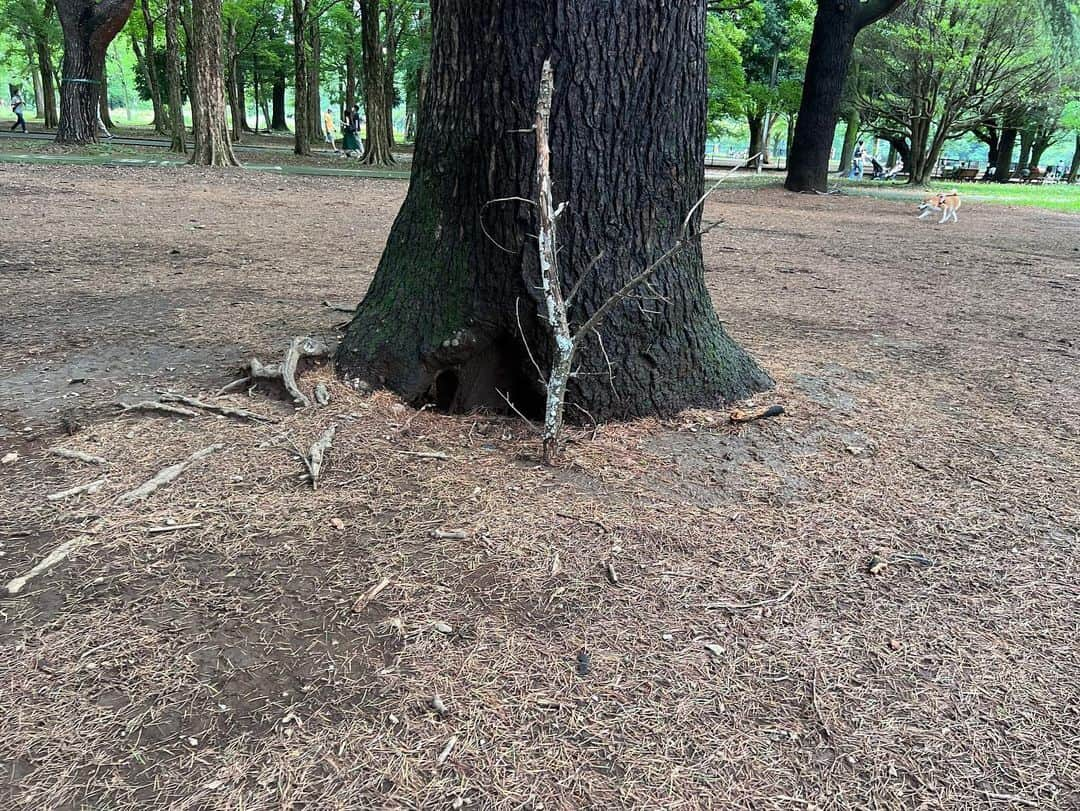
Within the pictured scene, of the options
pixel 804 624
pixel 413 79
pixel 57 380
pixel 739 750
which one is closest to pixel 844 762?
pixel 739 750

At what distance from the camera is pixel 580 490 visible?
9.10 feet

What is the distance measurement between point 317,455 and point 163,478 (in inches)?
21.8

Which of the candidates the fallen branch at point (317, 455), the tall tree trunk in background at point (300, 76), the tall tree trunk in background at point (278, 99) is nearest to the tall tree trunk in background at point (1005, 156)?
the tall tree trunk in background at point (300, 76)

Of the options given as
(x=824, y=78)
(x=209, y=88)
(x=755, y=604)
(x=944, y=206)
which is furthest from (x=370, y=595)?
(x=824, y=78)

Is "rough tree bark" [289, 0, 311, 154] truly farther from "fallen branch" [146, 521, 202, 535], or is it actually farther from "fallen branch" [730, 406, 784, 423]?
"fallen branch" [146, 521, 202, 535]

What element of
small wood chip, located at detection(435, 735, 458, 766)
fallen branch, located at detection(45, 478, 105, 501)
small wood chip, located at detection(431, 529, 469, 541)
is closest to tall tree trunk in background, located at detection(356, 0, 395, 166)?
fallen branch, located at detection(45, 478, 105, 501)

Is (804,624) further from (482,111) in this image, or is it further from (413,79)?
(413,79)

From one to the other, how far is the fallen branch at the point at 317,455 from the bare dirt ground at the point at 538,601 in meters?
0.05

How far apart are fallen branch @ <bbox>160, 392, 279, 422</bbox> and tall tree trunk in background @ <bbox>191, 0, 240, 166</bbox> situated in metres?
13.7

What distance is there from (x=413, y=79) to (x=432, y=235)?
97.3 feet

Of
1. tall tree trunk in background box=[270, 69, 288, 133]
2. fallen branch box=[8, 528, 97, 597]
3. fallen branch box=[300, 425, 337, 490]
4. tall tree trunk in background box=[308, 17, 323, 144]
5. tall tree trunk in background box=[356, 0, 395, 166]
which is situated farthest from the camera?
tall tree trunk in background box=[270, 69, 288, 133]

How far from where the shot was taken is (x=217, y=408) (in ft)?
10.7

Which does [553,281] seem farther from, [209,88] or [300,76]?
[300,76]

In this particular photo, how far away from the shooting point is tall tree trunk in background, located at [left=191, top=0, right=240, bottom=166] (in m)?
14.0
